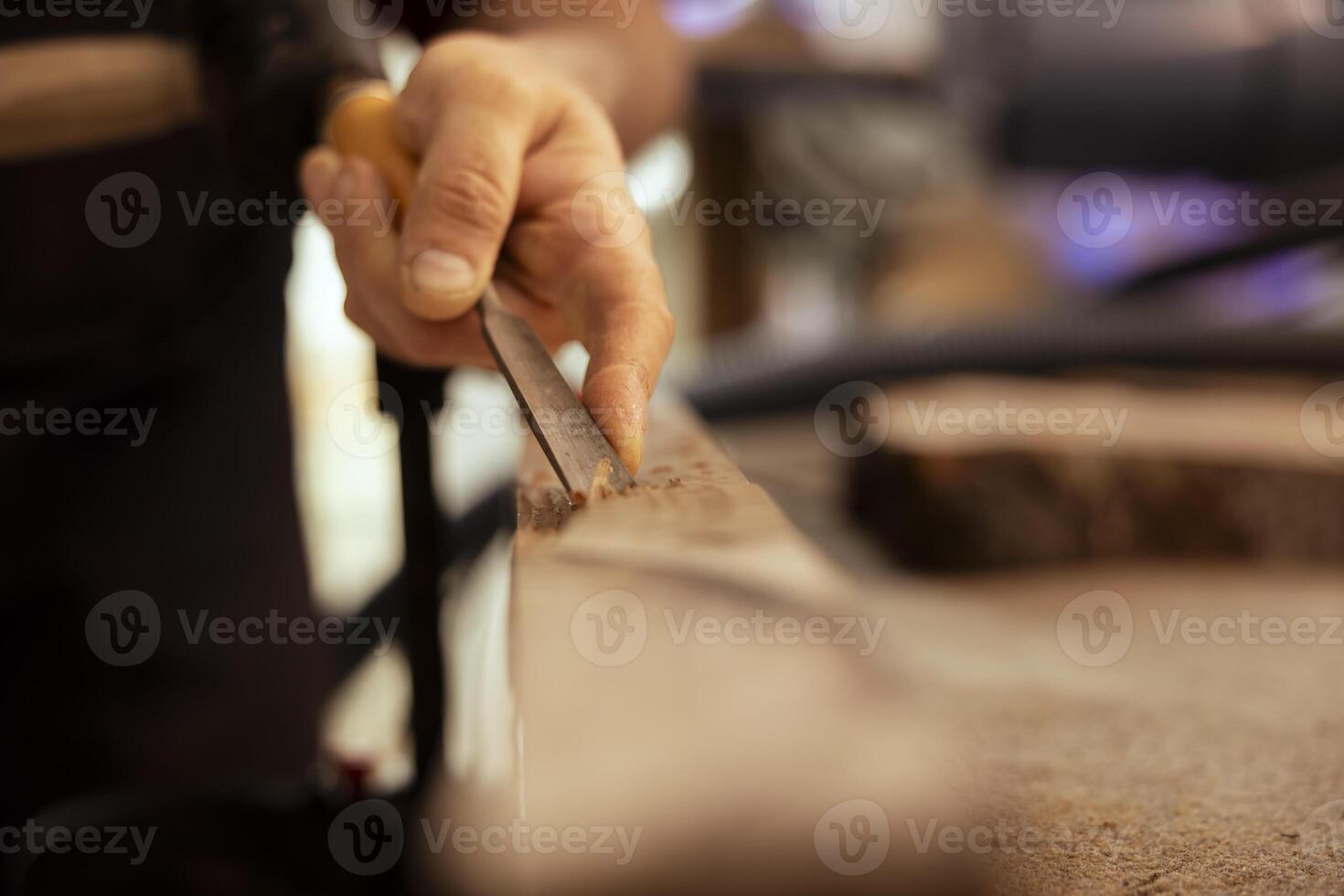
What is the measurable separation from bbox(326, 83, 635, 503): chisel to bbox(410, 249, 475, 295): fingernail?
1cm

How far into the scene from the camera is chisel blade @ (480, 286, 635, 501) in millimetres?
281

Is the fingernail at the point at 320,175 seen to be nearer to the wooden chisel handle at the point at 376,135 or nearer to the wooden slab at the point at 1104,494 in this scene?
the wooden chisel handle at the point at 376,135

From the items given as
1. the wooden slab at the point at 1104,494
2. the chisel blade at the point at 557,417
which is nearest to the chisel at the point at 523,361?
the chisel blade at the point at 557,417

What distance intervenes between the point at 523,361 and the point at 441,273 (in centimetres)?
6

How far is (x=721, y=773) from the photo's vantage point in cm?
32

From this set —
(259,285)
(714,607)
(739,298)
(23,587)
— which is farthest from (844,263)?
(714,607)

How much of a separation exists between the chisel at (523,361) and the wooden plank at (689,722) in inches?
0.5

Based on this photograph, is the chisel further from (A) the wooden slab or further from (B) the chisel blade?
(A) the wooden slab

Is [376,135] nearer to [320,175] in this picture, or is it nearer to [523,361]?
[320,175]

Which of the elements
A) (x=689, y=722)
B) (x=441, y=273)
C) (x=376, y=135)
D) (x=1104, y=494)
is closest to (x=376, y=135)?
(x=376, y=135)

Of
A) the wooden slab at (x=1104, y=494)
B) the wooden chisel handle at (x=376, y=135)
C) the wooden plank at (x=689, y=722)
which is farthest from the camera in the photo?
the wooden slab at (x=1104, y=494)

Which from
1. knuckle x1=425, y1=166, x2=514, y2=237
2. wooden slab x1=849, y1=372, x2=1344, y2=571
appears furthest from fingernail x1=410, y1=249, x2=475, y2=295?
wooden slab x1=849, y1=372, x2=1344, y2=571

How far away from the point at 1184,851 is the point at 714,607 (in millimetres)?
156

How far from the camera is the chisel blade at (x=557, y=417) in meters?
0.28
